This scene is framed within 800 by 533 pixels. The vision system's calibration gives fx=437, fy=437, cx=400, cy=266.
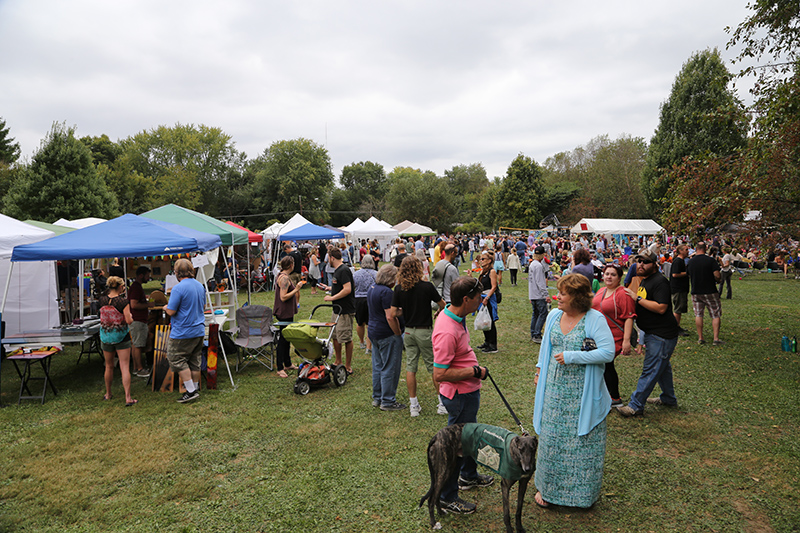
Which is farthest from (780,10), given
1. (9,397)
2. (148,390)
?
(9,397)

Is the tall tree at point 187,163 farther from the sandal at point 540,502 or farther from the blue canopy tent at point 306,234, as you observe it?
the sandal at point 540,502

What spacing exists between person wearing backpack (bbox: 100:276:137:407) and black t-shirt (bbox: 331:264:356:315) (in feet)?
8.65

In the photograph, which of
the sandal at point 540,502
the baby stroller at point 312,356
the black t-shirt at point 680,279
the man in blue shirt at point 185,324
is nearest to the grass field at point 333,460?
the sandal at point 540,502

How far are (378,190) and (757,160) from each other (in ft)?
224

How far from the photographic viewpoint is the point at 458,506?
3109mm

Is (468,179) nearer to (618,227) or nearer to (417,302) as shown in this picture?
(618,227)

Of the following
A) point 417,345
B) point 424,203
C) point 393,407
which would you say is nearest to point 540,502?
point 417,345

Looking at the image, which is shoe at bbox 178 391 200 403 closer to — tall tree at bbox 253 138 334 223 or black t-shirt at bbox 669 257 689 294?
black t-shirt at bbox 669 257 689 294

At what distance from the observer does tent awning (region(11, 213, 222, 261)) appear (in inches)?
216

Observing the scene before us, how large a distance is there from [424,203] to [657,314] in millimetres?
47595

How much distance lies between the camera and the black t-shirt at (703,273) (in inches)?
289

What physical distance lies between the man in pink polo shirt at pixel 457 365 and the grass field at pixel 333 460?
0.29 metres

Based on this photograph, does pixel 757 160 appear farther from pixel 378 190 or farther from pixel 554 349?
pixel 378 190

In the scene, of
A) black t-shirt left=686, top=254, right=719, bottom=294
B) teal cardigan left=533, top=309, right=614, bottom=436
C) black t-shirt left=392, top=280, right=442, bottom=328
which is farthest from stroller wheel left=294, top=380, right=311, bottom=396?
black t-shirt left=686, top=254, right=719, bottom=294
